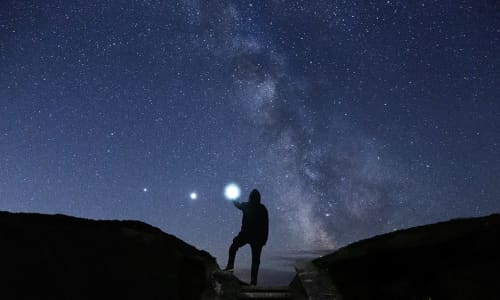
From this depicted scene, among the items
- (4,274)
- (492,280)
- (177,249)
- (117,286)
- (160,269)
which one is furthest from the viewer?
(177,249)

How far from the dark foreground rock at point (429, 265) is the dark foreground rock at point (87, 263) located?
2669 millimetres

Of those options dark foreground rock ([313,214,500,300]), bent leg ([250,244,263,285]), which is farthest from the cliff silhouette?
bent leg ([250,244,263,285])

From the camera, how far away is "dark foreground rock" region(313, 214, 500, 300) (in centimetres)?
535

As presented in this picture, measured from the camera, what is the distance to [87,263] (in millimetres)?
6547

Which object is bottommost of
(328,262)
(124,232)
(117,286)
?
(117,286)

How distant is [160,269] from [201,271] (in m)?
0.89

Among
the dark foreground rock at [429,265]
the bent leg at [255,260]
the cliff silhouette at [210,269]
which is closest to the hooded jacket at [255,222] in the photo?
the bent leg at [255,260]

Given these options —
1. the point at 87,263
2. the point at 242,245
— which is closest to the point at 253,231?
the point at 242,245

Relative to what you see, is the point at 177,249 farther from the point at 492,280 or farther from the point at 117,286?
the point at 492,280

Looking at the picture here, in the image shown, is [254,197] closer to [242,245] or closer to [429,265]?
[242,245]

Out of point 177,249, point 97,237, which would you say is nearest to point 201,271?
point 177,249

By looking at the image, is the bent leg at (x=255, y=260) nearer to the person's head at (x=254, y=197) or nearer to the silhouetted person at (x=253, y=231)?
the silhouetted person at (x=253, y=231)

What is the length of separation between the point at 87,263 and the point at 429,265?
5.94m

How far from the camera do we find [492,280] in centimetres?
522
